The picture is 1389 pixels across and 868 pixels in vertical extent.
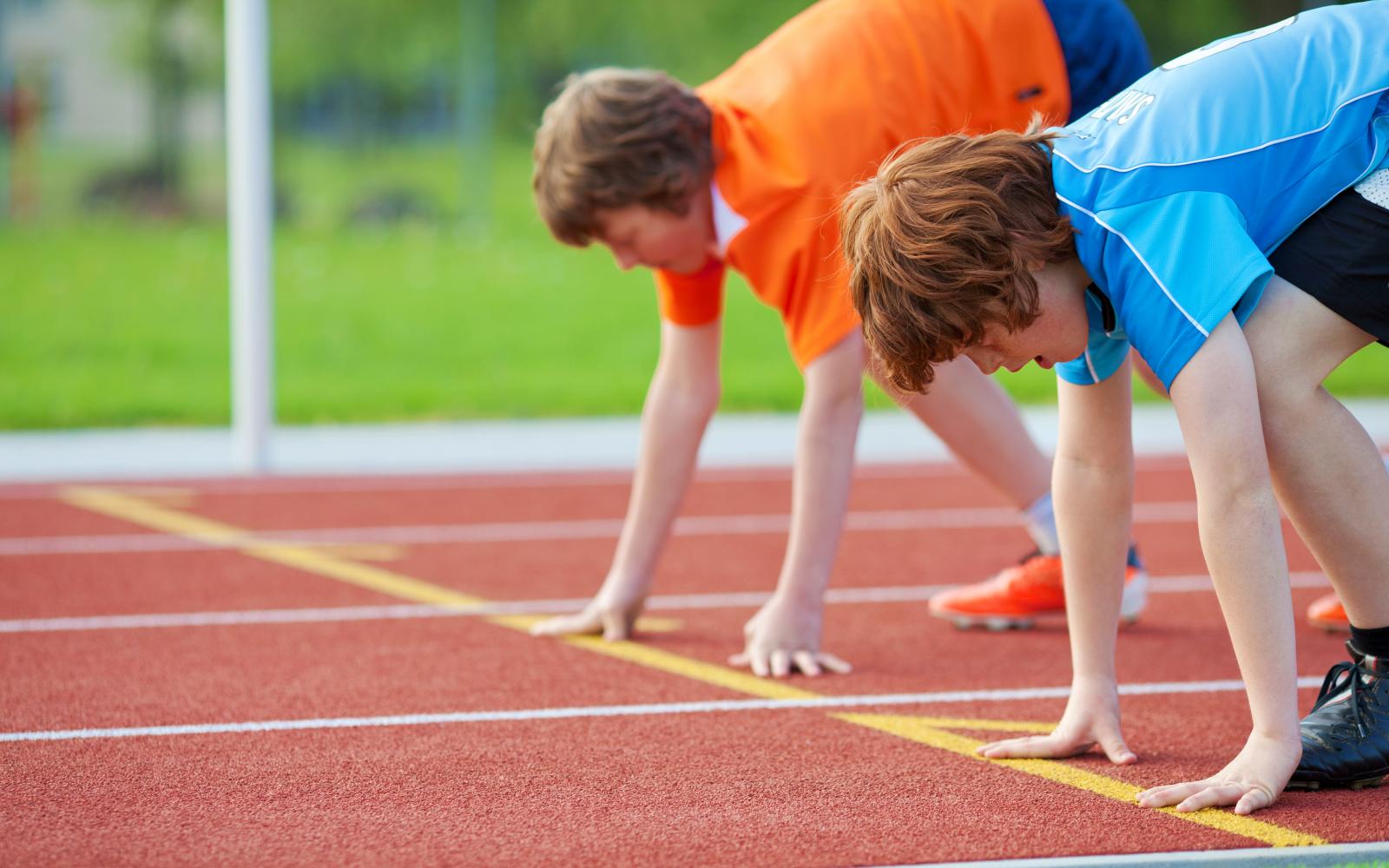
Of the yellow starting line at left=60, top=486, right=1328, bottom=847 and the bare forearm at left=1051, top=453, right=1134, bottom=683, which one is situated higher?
the bare forearm at left=1051, top=453, right=1134, bottom=683

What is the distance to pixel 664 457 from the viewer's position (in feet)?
12.8

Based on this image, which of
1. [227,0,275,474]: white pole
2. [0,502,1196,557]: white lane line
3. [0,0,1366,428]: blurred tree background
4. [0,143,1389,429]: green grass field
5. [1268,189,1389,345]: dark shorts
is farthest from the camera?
[0,0,1366,428]: blurred tree background

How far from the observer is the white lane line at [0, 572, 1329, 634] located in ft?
13.9

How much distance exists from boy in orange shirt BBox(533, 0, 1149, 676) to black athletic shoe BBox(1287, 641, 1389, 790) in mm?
1020

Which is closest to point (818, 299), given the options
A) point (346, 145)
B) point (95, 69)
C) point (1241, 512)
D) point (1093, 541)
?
point (1093, 541)

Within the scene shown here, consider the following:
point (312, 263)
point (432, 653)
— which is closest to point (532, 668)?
point (432, 653)

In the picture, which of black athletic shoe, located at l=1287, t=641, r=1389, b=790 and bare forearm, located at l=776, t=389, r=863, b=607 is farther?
bare forearm, located at l=776, t=389, r=863, b=607

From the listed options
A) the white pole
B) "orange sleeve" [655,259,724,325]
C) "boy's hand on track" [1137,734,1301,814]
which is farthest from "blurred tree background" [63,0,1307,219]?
"boy's hand on track" [1137,734,1301,814]

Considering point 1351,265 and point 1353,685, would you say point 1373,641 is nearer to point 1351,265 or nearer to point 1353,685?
point 1353,685

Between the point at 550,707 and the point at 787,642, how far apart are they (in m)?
0.56

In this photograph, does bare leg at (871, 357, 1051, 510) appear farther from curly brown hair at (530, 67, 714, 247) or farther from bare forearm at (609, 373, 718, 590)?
curly brown hair at (530, 67, 714, 247)

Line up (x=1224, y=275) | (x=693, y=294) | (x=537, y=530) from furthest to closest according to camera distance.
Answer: (x=537, y=530)
(x=693, y=294)
(x=1224, y=275)

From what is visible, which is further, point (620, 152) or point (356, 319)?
point (356, 319)

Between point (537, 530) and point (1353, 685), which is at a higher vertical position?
point (1353, 685)
